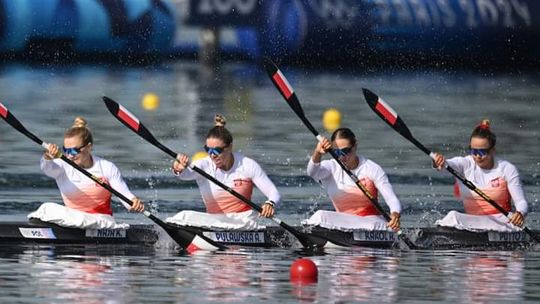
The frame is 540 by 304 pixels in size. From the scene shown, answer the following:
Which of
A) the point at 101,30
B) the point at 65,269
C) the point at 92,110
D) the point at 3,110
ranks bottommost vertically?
the point at 65,269

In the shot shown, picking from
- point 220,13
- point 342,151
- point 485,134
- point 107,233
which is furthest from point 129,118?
point 220,13

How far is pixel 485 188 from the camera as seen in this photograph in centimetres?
2086

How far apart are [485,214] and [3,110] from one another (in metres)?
5.23

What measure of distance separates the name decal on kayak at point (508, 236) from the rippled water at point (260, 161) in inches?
22.6

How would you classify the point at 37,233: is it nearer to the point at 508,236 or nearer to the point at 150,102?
the point at 508,236

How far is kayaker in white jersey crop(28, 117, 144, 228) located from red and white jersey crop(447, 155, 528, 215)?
3661mm

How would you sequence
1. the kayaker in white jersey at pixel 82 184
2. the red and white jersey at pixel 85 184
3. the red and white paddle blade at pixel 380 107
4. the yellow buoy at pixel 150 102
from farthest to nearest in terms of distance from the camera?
the yellow buoy at pixel 150 102 → the red and white paddle blade at pixel 380 107 → the red and white jersey at pixel 85 184 → the kayaker in white jersey at pixel 82 184

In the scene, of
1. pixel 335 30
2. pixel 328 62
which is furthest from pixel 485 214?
pixel 328 62

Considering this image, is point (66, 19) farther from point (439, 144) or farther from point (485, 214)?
point (485, 214)

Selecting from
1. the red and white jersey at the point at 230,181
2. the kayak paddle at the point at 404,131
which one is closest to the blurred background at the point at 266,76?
the kayak paddle at the point at 404,131

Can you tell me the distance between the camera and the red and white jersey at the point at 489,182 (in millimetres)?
20812

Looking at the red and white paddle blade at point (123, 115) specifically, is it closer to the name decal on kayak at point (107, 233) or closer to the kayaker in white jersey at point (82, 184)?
the kayaker in white jersey at point (82, 184)

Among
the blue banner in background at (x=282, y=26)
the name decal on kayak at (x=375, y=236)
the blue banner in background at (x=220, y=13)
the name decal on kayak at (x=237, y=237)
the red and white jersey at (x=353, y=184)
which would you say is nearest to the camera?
the name decal on kayak at (x=237, y=237)

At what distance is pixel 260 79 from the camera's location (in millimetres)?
52281
